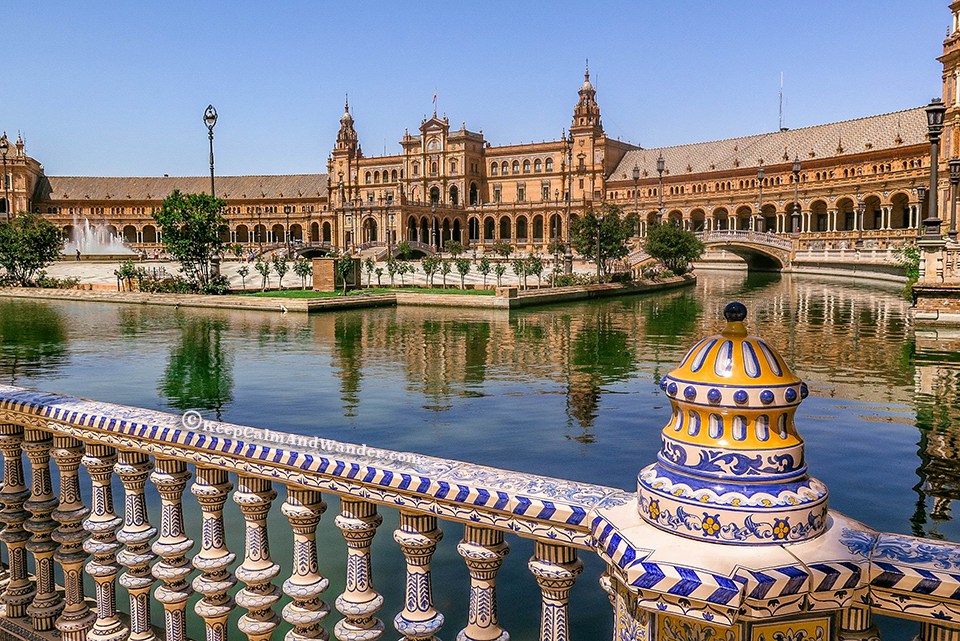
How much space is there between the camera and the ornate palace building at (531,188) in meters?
73.2

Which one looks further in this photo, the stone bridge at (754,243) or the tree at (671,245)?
the stone bridge at (754,243)

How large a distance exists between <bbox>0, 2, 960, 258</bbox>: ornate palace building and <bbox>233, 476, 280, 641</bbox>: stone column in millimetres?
67930

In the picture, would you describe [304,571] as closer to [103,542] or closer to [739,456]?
[103,542]

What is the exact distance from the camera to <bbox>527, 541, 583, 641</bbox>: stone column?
253 centimetres

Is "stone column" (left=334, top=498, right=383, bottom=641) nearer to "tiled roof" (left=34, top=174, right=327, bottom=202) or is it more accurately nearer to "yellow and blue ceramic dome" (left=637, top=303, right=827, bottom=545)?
"yellow and blue ceramic dome" (left=637, top=303, right=827, bottom=545)

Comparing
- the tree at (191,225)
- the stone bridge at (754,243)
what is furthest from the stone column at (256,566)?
the stone bridge at (754,243)

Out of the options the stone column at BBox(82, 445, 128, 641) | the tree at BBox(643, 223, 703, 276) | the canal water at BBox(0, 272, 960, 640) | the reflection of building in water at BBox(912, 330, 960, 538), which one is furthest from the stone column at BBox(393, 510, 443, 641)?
the tree at BBox(643, 223, 703, 276)

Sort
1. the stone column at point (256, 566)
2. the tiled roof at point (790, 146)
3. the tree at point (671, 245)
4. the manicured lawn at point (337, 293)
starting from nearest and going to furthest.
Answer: the stone column at point (256, 566) < the manicured lawn at point (337, 293) < the tree at point (671, 245) < the tiled roof at point (790, 146)

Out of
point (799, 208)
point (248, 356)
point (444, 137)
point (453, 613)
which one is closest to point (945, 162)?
point (799, 208)

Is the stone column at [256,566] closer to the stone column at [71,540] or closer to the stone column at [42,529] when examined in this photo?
the stone column at [71,540]

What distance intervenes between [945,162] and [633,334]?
120 ft

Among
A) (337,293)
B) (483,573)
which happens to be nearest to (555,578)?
(483,573)

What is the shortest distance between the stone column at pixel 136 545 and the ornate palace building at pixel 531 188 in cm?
6787

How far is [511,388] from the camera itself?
603 inches
